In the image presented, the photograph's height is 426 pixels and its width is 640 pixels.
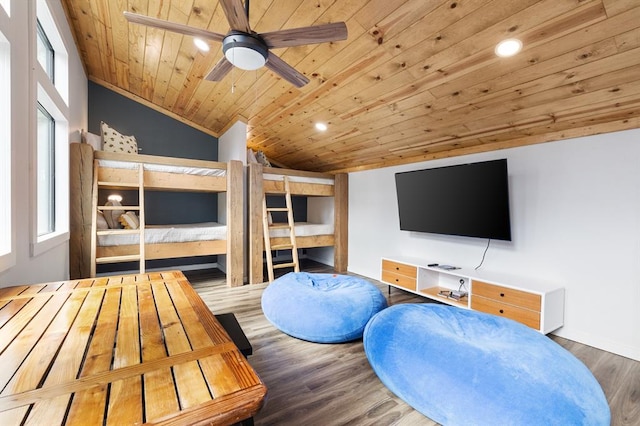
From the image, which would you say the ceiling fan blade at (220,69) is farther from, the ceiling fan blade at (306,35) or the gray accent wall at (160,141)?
the gray accent wall at (160,141)

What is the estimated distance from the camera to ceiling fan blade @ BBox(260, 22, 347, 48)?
1622 mm

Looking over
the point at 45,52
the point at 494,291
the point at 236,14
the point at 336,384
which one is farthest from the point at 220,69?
the point at 494,291

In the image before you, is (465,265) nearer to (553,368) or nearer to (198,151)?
(553,368)

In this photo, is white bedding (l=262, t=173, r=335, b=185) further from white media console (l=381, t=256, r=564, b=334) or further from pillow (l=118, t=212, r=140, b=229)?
white media console (l=381, t=256, r=564, b=334)

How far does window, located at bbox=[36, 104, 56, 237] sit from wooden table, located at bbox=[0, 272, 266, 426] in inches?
55.7

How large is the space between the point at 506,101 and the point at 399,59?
95 cm

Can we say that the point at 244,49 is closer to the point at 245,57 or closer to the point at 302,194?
the point at 245,57

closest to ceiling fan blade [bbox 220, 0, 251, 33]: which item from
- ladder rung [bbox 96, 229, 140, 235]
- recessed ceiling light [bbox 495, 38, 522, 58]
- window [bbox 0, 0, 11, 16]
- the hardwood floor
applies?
window [bbox 0, 0, 11, 16]

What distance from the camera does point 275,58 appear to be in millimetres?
1888

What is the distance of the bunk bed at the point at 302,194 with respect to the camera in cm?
405

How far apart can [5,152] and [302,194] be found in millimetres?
3416

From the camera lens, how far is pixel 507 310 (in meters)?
2.50

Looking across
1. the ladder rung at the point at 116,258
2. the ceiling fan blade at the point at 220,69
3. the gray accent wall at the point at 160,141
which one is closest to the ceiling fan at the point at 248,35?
the ceiling fan blade at the point at 220,69

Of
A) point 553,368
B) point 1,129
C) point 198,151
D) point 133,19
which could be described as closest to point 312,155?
point 198,151
